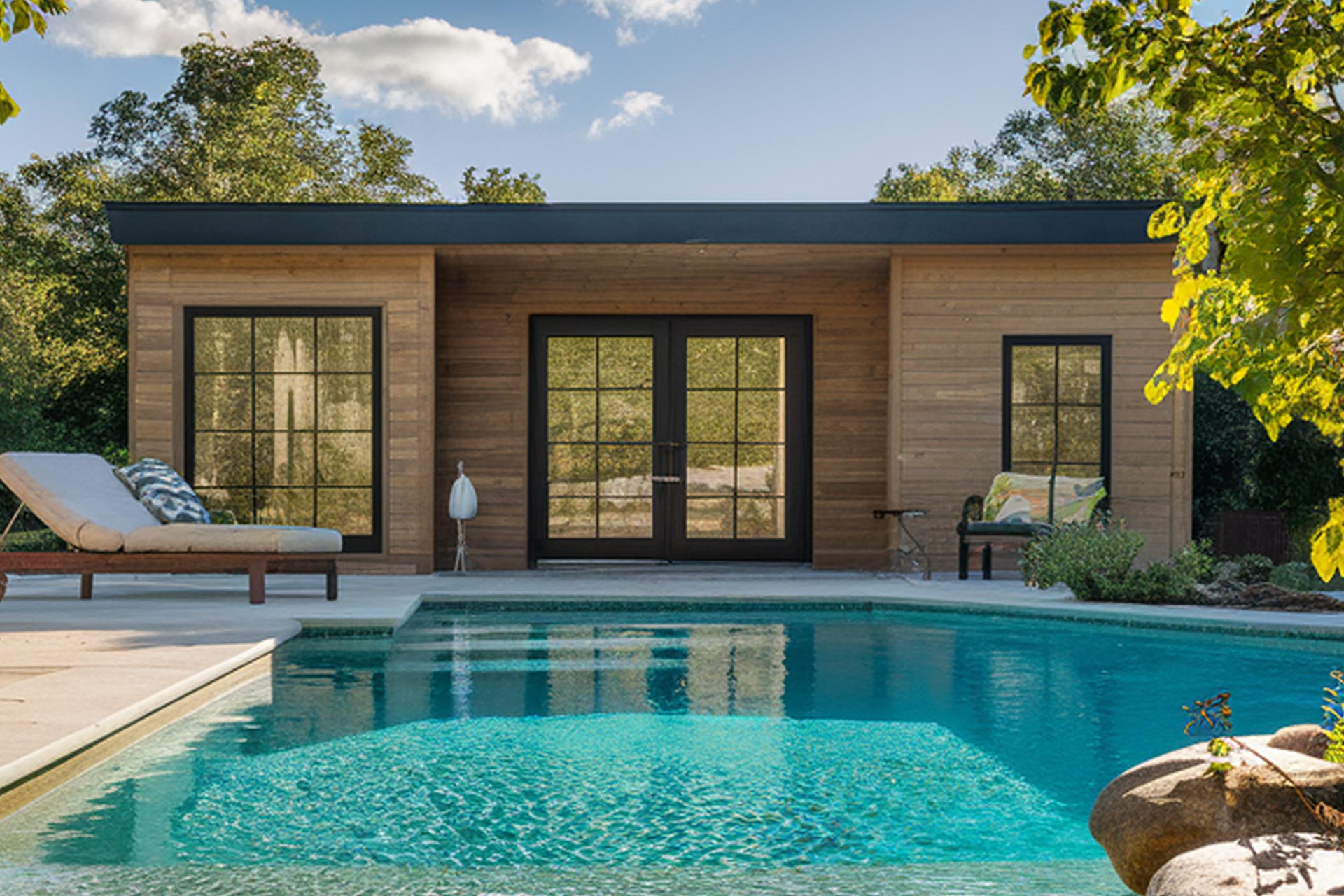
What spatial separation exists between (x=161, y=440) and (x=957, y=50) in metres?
18.1

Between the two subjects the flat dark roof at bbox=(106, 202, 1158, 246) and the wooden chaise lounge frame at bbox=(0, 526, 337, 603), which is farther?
the flat dark roof at bbox=(106, 202, 1158, 246)

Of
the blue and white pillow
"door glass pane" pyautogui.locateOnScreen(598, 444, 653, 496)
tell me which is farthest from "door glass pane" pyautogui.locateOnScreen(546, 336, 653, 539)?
the blue and white pillow

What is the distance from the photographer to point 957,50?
2328cm

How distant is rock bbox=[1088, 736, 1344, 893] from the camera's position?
7.93ft

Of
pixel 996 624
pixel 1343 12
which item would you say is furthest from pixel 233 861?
pixel 996 624

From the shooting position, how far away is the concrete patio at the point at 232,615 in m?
4.01

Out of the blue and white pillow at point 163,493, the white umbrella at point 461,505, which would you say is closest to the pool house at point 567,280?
the white umbrella at point 461,505

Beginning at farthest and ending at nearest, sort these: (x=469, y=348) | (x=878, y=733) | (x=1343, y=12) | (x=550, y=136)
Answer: (x=550, y=136), (x=469, y=348), (x=878, y=733), (x=1343, y=12)

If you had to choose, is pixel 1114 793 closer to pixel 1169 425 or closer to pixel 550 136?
pixel 1169 425

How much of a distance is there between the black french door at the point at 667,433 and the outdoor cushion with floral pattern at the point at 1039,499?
6.95ft

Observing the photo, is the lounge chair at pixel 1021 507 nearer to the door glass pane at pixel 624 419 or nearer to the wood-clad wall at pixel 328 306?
the door glass pane at pixel 624 419

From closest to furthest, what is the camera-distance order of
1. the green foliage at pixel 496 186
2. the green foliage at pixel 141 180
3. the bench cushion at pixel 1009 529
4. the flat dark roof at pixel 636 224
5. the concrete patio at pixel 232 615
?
1. the concrete patio at pixel 232 615
2. the bench cushion at pixel 1009 529
3. the flat dark roof at pixel 636 224
4. the green foliage at pixel 141 180
5. the green foliage at pixel 496 186

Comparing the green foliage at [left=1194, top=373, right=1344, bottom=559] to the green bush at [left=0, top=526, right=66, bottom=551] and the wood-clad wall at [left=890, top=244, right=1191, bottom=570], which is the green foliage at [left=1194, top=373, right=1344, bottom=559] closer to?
the wood-clad wall at [left=890, top=244, right=1191, bottom=570]

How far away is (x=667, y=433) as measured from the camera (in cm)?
1074
